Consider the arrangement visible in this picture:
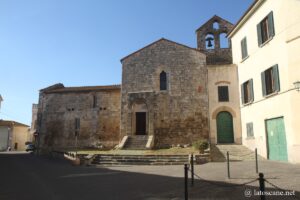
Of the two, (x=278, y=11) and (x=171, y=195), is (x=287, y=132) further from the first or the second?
(x=171, y=195)

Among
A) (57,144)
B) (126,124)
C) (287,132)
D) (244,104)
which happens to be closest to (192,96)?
(244,104)

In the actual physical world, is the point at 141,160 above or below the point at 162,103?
below

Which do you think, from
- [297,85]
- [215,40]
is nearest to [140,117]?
[215,40]

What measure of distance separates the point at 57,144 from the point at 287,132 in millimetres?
21484

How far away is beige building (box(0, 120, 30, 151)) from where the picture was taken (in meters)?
47.6

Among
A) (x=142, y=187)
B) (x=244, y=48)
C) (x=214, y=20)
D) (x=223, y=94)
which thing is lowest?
(x=142, y=187)

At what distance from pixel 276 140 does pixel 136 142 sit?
10533mm

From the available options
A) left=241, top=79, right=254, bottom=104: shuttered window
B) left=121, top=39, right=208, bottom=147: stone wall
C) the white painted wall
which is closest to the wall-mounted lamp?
left=241, top=79, right=254, bottom=104: shuttered window

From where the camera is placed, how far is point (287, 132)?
13.3 metres

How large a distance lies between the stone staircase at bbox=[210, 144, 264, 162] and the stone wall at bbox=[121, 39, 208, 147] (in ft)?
10.2

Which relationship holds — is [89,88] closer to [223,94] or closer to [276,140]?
[223,94]

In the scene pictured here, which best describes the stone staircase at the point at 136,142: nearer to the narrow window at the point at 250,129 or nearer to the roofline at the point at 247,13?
the narrow window at the point at 250,129

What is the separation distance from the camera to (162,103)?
22719 millimetres

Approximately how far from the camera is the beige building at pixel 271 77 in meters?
13.0
